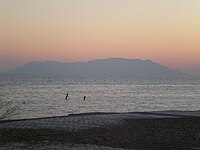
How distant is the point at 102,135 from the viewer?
617 inches

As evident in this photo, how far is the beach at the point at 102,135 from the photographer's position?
13508 millimetres

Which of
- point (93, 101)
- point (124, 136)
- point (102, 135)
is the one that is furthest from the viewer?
point (93, 101)

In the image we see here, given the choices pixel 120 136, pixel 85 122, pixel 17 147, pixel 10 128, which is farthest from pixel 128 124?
pixel 17 147

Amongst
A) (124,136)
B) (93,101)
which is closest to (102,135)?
(124,136)

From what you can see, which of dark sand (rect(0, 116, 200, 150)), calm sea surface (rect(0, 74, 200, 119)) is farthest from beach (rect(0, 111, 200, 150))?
calm sea surface (rect(0, 74, 200, 119))

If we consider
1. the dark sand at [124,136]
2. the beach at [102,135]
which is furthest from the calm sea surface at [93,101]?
the dark sand at [124,136]

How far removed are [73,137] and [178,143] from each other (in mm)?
4388

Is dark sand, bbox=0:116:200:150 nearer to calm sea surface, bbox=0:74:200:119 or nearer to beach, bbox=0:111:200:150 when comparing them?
beach, bbox=0:111:200:150

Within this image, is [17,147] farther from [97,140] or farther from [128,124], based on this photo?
[128,124]

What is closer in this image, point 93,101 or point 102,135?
point 102,135

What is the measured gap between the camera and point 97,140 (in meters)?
14.4

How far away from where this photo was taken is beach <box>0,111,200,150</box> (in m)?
13.5

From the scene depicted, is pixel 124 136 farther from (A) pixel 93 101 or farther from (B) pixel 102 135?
(A) pixel 93 101

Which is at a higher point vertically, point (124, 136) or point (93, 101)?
point (124, 136)
